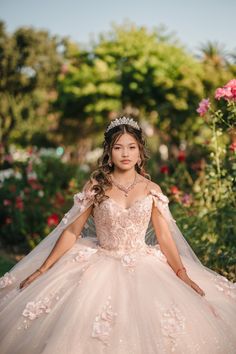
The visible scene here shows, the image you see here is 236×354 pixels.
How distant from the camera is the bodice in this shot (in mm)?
3926

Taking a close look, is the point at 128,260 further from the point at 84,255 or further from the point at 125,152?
the point at 125,152

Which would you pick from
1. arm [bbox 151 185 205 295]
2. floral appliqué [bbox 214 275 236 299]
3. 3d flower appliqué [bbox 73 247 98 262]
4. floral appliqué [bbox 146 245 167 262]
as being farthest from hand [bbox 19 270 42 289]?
floral appliqué [bbox 214 275 236 299]

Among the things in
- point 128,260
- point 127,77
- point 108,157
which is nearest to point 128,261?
point 128,260

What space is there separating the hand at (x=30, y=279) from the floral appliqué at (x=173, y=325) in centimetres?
105

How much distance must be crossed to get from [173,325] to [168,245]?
2.49 feet

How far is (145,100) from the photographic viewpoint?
98.3ft

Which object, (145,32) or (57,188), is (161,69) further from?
(57,188)

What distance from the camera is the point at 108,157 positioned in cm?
414

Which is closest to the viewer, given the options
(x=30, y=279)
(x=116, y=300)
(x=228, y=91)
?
(x=116, y=300)

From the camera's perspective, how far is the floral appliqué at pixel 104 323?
3.25 m

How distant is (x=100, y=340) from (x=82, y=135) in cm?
3496

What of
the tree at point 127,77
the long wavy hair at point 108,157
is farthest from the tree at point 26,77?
the long wavy hair at point 108,157

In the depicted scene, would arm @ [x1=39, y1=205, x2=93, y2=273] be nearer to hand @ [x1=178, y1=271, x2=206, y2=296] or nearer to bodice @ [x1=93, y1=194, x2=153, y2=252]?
bodice @ [x1=93, y1=194, x2=153, y2=252]

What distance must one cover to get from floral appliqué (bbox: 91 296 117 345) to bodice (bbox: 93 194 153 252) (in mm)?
635
